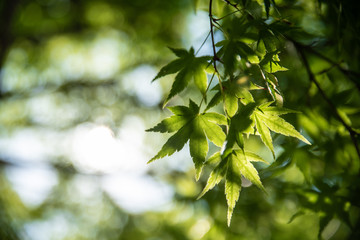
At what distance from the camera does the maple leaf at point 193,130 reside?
59 centimetres

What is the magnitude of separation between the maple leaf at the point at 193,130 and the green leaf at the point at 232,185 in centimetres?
6

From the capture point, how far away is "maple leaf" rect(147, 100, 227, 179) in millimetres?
591

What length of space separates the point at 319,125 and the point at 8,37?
1868 millimetres

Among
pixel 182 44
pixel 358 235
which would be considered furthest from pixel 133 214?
pixel 358 235

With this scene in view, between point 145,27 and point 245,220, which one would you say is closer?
point 245,220

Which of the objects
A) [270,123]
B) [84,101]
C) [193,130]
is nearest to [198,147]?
[193,130]

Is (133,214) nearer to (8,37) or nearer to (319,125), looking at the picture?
(8,37)

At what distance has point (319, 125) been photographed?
0.90 meters

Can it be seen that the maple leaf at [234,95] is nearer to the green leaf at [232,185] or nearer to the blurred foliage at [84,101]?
the green leaf at [232,185]

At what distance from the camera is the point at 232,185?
58cm

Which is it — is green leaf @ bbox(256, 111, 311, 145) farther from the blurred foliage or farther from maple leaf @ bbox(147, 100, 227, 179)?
the blurred foliage

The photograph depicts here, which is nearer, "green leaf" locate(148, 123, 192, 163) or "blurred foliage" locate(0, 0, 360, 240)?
"green leaf" locate(148, 123, 192, 163)

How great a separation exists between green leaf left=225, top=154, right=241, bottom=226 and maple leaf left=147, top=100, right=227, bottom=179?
0.06m

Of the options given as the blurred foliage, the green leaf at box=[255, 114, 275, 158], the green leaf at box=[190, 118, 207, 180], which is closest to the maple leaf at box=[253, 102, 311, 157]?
the green leaf at box=[255, 114, 275, 158]
